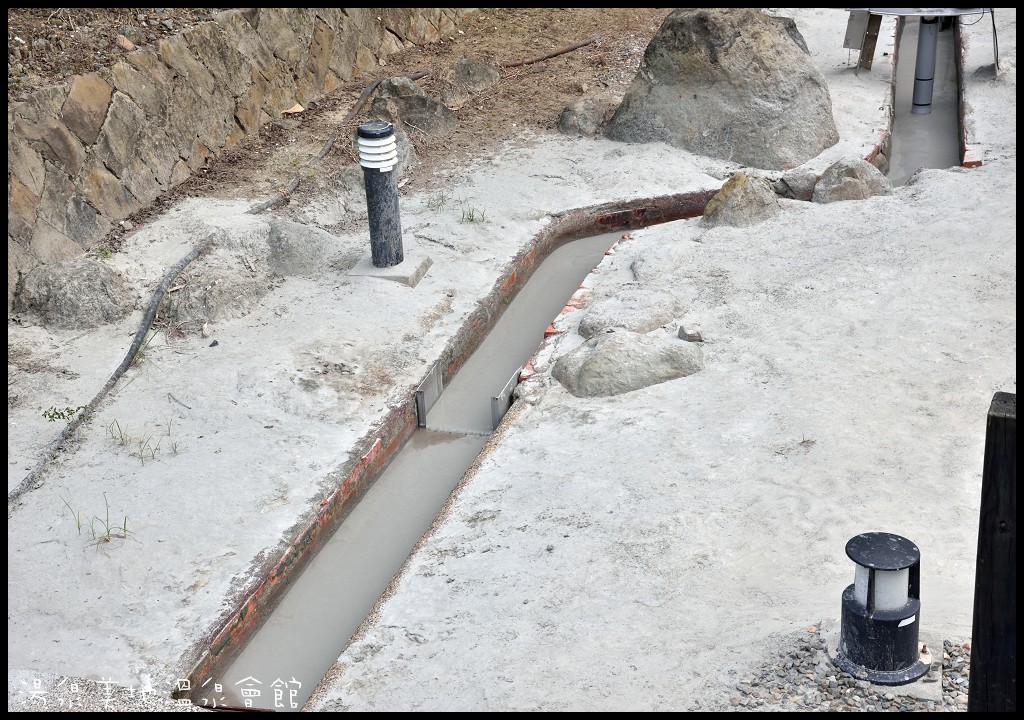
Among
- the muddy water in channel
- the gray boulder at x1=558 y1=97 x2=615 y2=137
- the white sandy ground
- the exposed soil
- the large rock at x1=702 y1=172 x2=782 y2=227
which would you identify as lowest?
the muddy water in channel

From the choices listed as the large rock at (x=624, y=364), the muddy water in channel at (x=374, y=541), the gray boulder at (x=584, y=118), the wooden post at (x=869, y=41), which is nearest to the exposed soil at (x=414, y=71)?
the gray boulder at (x=584, y=118)

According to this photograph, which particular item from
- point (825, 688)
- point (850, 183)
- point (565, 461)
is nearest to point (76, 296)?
point (565, 461)

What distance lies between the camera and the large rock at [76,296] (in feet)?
21.9

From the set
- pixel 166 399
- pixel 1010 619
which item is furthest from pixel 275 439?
pixel 1010 619

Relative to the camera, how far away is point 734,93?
9266 millimetres

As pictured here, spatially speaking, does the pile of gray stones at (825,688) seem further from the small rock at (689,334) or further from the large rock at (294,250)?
the large rock at (294,250)

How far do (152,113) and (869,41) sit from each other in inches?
288

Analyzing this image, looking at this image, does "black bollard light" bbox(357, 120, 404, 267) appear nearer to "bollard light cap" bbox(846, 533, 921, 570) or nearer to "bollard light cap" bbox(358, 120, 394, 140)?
"bollard light cap" bbox(358, 120, 394, 140)

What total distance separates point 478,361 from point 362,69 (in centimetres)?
536

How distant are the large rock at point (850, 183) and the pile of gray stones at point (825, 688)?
5.26 metres

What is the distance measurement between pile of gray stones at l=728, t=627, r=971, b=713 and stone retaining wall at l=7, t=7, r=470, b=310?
5406 mm

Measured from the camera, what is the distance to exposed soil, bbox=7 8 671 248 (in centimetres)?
819

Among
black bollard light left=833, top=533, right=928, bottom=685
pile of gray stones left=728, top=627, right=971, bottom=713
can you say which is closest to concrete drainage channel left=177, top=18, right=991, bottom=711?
pile of gray stones left=728, top=627, right=971, bottom=713

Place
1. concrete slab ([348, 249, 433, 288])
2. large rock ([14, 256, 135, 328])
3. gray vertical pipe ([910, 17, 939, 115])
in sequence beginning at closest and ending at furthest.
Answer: large rock ([14, 256, 135, 328]) < concrete slab ([348, 249, 433, 288]) < gray vertical pipe ([910, 17, 939, 115])
